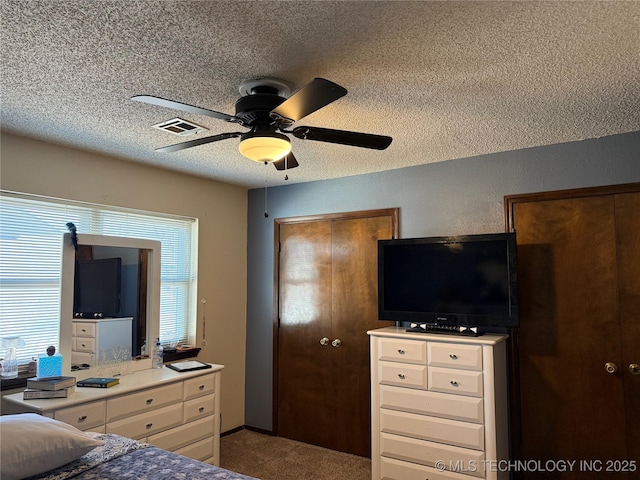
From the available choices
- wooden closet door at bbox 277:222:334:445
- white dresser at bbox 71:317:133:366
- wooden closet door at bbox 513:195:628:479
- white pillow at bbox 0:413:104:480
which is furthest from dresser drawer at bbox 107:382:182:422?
wooden closet door at bbox 513:195:628:479

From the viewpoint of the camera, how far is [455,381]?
9.36 feet

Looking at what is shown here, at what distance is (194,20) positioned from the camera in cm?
160

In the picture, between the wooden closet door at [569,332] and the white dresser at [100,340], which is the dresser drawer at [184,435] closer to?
the white dresser at [100,340]

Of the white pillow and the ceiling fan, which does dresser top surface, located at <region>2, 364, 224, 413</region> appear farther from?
the ceiling fan

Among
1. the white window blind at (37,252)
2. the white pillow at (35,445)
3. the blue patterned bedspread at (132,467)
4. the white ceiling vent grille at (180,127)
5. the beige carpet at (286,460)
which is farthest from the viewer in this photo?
the beige carpet at (286,460)

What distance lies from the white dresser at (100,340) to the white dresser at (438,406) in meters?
1.82

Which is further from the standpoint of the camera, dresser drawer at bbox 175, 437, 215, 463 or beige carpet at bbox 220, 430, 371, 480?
beige carpet at bbox 220, 430, 371, 480

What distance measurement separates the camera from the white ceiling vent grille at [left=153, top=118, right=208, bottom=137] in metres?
2.61

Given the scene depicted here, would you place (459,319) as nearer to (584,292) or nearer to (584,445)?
(584,292)

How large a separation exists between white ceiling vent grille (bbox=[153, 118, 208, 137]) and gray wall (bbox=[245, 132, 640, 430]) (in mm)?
941

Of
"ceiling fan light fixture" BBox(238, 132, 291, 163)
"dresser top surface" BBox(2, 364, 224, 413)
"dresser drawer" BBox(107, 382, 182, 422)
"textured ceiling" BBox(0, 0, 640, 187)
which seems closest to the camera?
"textured ceiling" BBox(0, 0, 640, 187)

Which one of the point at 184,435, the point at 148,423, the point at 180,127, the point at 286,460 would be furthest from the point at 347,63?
the point at 286,460

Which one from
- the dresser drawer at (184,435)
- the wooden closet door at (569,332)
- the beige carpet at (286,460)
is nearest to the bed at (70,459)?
the dresser drawer at (184,435)

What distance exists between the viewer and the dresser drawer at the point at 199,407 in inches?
125
